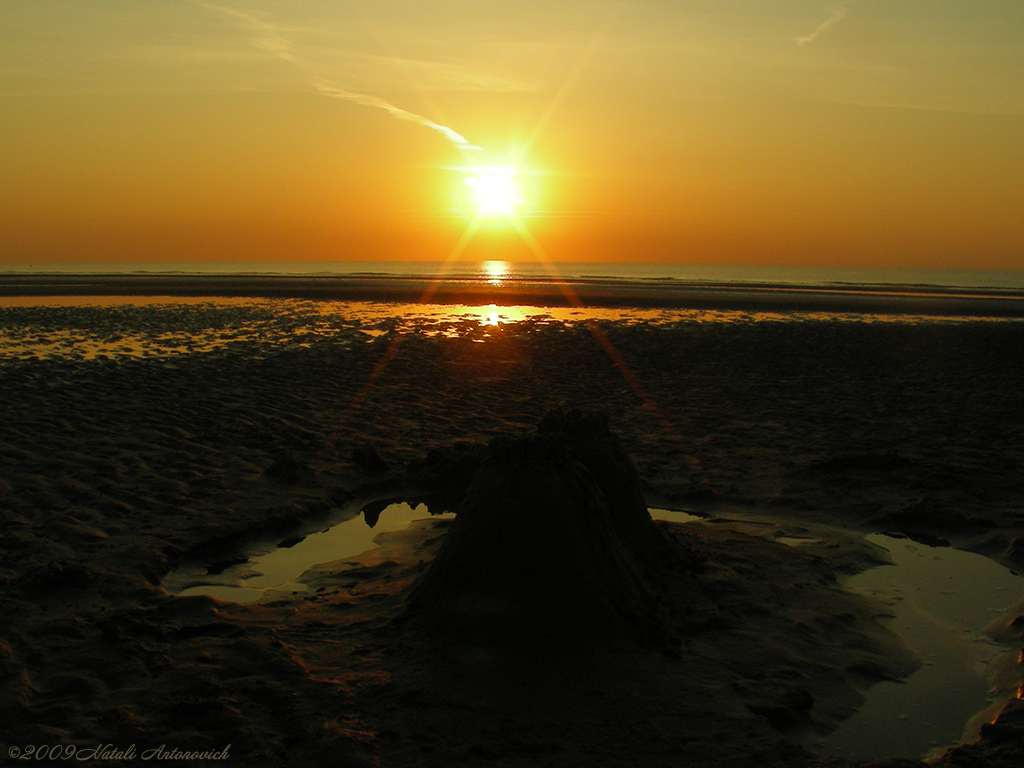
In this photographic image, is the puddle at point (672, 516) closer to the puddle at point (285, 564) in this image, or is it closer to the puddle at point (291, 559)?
the puddle at point (291, 559)

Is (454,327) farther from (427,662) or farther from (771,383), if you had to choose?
(427,662)

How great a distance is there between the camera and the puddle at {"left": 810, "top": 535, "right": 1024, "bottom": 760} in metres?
3.79

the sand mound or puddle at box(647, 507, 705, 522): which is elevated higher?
the sand mound

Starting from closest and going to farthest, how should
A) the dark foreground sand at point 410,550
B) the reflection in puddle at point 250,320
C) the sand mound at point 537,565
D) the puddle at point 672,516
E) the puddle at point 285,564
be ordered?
the dark foreground sand at point 410,550 → the sand mound at point 537,565 → the puddle at point 285,564 → the puddle at point 672,516 → the reflection in puddle at point 250,320

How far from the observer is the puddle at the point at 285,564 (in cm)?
559

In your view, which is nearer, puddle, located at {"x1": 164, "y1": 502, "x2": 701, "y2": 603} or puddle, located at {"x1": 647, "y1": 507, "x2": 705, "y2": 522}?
puddle, located at {"x1": 164, "y1": 502, "x2": 701, "y2": 603}

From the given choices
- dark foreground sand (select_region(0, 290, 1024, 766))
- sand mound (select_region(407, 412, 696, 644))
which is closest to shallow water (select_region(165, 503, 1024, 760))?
dark foreground sand (select_region(0, 290, 1024, 766))

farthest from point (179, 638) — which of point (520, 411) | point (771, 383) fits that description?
point (771, 383)

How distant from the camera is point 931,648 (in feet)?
15.8

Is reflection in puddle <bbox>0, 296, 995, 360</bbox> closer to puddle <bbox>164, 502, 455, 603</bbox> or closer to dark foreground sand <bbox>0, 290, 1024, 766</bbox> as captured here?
dark foreground sand <bbox>0, 290, 1024, 766</bbox>

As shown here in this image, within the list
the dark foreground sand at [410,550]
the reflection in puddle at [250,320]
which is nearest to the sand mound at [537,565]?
the dark foreground sand at [410,550]

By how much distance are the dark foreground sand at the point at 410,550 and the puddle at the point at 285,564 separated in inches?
9.0

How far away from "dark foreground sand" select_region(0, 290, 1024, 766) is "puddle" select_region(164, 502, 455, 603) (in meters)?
0.23

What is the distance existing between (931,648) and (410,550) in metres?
4.12
